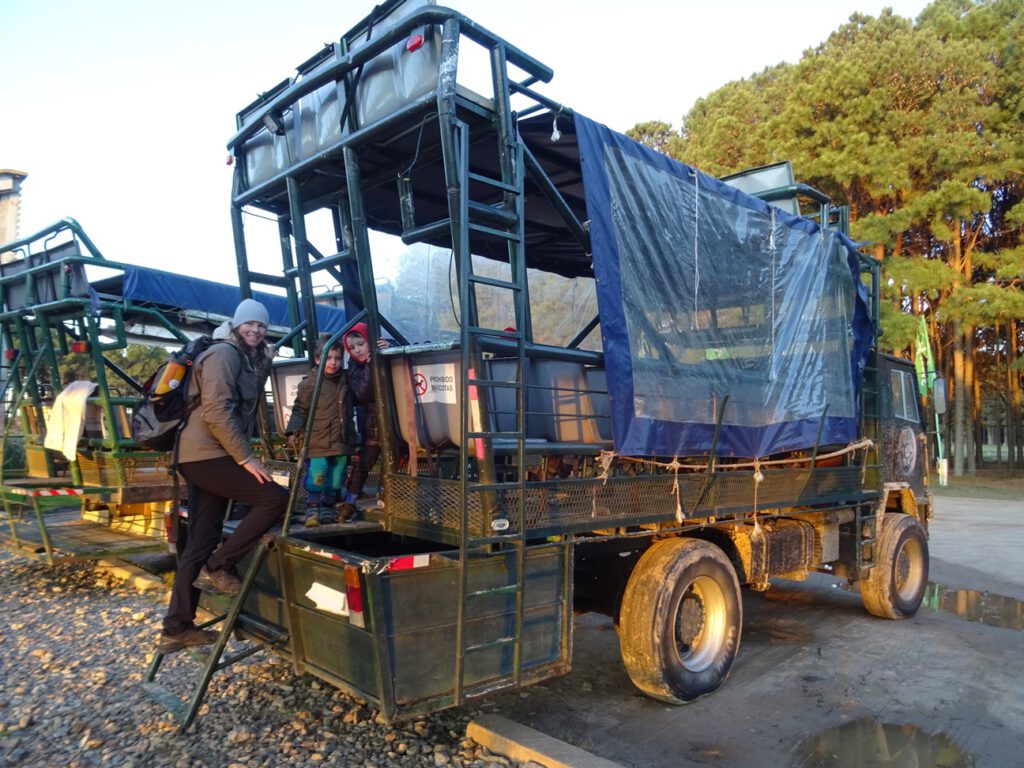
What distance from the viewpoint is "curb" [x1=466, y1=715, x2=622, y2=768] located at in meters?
3.46

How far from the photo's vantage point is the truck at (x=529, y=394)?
356cm

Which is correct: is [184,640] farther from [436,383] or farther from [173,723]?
[436,383]

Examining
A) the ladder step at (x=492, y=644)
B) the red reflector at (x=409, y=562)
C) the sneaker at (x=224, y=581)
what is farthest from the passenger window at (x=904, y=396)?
the sneaker at (x=224, y=581)

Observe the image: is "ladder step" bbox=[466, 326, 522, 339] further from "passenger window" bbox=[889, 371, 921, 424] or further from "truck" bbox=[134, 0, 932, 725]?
"passenger window" bbox=[889, 371, 921, 424]

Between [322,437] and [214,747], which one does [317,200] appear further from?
[214,747]

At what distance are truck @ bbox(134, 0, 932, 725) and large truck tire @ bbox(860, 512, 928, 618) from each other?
66mm

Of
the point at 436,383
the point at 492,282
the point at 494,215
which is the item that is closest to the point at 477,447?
the point at 436,383

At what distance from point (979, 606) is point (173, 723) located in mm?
7177

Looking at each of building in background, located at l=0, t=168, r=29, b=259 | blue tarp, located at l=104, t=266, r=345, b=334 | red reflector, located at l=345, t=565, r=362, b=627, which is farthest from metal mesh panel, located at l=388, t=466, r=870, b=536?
building in background, located at l=0, t=168, r=29, b=259

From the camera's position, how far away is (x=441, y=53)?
372cm

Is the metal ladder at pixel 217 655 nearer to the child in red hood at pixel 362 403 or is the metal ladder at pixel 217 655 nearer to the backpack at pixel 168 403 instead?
the backpack at pixel 168 403

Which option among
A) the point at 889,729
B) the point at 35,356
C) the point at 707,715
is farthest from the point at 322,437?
the point at 35,356

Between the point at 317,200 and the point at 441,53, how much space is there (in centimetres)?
193

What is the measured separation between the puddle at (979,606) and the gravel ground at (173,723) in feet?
17.0
